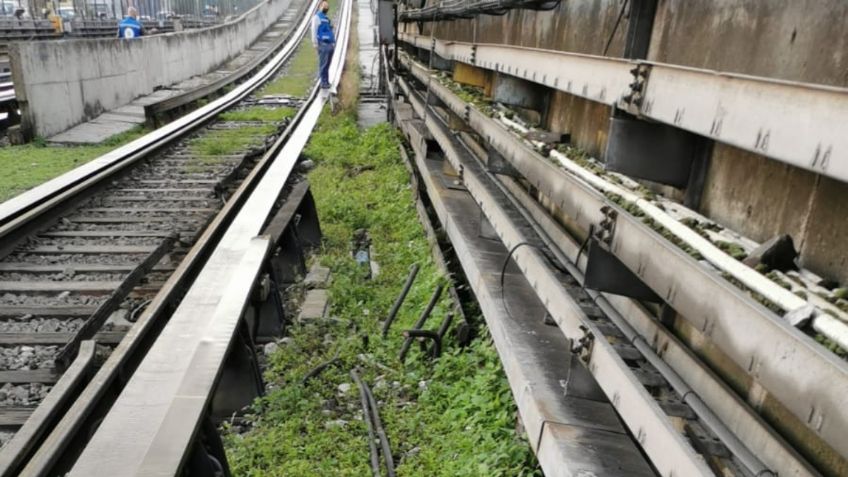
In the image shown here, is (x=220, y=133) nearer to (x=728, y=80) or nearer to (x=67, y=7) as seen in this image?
(x=728, y=80)

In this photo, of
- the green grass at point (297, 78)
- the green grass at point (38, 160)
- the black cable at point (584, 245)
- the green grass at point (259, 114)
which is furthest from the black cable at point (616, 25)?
the green grass at point (297, 78)

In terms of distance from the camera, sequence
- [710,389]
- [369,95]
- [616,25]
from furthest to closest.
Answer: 1. [369,95]
2. [616,25]
3. [710,389]

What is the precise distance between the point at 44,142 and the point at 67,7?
2067 cm

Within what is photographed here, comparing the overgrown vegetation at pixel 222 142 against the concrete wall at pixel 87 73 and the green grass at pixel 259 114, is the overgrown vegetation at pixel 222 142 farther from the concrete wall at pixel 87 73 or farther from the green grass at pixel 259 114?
→ the concrete wall at pixel 87 73

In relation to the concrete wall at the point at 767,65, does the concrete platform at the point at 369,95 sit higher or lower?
lower

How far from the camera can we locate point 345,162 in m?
10.8

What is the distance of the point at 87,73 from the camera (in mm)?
13164

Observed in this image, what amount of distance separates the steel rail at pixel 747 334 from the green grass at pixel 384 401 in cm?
164

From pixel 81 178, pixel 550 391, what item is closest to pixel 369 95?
pixel 81 178

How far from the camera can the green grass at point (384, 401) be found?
363cm

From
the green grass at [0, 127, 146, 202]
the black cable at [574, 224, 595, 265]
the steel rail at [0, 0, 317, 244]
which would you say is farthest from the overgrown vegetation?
the black cable at [574, 224, 595, 265]

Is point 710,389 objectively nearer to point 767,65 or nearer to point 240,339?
point 767,65

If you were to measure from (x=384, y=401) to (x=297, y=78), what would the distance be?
19053 millimetres

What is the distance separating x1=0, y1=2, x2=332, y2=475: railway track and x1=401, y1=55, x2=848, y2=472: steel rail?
2716mm
